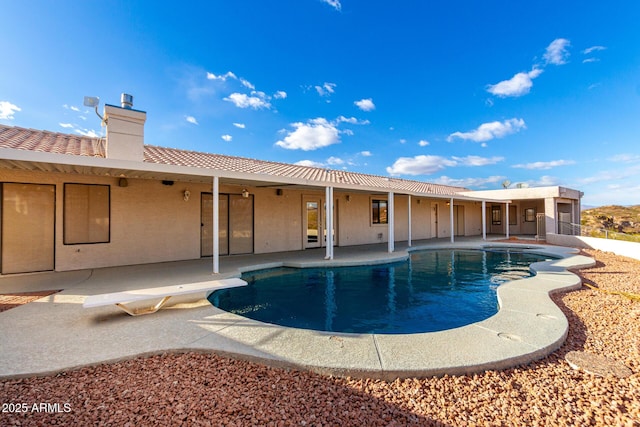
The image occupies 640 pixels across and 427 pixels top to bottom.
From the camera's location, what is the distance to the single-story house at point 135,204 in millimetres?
7469

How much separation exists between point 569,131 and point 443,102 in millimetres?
11180

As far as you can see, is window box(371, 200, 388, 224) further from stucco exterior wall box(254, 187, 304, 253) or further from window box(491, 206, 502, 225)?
window box(491, 206, 502, 225)

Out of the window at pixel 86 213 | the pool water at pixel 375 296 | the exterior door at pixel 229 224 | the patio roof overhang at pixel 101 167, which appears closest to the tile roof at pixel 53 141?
the patio roof overhang at pixel 101 167

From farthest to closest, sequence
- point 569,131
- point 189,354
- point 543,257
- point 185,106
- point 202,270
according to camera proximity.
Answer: point 569,131 → point 185,106 → point 543,257 → point 202,270 → point 189,354

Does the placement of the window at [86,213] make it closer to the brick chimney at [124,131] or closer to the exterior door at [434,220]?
the brick chimney at [124,131]

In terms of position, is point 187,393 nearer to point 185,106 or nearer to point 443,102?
point 185,106

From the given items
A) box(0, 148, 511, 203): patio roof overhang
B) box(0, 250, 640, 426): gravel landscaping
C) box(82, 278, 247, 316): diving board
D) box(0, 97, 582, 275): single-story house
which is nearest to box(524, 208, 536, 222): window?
box(0, 97, 582, 275): single-story house

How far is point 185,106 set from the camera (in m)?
16.0

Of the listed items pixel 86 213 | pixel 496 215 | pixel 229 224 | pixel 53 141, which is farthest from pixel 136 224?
pixel 496 215

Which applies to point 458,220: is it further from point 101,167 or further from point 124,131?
point 101,167

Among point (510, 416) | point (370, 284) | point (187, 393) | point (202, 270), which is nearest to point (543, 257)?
point (370, 284)

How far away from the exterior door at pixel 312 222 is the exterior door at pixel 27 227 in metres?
8.61

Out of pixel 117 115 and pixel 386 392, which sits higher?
pixel 117 115

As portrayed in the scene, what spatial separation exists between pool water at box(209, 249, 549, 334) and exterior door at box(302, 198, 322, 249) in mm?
4096
